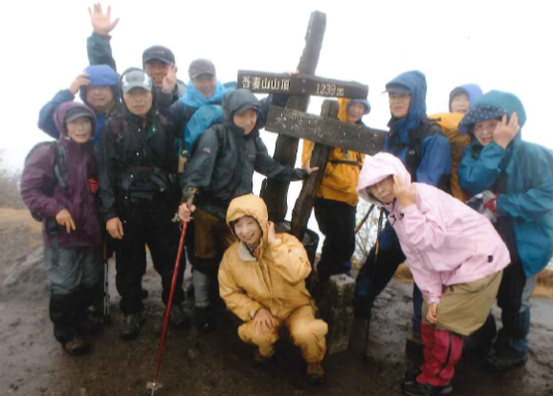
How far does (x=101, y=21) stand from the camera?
15.9 ft

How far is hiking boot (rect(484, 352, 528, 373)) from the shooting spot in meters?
4.18

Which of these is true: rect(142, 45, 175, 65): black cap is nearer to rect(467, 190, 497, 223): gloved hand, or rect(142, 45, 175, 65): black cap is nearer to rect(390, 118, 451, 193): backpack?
rect(390, 118, 451, 193): backpack

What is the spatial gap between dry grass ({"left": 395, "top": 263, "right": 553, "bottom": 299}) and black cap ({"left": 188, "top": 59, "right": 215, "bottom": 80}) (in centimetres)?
488

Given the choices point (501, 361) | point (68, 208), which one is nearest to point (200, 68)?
point (68, 208)

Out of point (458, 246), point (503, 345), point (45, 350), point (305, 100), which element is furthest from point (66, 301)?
point (503, 345)

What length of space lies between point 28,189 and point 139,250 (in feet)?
4.37

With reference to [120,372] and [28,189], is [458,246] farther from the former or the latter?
[28,189]

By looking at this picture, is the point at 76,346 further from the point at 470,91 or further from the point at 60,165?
the point at 470,91

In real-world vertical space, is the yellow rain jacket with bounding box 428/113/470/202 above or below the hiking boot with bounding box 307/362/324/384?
above

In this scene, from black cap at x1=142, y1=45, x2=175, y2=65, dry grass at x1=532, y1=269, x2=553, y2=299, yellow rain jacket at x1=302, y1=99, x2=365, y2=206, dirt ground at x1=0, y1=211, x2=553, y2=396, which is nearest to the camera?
dirt ground at x1=0, y1=211, x2=553, y2=396

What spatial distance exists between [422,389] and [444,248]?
1.53 meters

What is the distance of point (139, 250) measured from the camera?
4500 mm

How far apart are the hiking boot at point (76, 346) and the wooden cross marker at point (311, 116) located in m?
2.97

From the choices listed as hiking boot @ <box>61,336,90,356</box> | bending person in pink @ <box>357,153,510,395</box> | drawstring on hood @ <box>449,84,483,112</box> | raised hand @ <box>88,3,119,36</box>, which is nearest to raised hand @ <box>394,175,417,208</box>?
bending person in pink @ <box>357,153,510,395</box>
